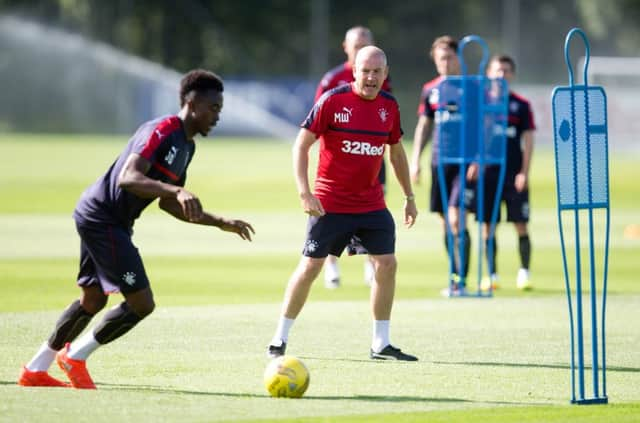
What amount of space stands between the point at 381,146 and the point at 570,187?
7.81 ft

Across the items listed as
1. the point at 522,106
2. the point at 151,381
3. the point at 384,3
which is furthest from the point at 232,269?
the point at 384,3

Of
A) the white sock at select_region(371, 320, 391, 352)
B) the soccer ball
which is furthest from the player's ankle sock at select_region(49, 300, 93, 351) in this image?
the white sock at select_region(371, 320, 391, 352)

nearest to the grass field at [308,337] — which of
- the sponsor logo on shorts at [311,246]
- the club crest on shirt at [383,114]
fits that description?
the sponsor logo on shorts at [311,246]

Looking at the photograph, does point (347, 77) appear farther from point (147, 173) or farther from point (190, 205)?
point (190, 205)

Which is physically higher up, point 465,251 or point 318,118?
point 318,118

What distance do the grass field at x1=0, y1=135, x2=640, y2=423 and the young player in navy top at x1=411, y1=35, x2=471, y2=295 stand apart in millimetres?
665

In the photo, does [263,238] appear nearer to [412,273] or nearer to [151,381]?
[412,273]

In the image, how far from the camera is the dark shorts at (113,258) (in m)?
8.43

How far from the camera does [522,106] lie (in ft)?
51.7

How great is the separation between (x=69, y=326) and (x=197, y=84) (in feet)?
5.86

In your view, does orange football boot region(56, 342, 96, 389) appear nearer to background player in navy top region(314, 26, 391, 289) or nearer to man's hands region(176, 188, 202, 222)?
man's hands region(176, 188, 202, 222)

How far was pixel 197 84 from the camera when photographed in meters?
→ 8.48

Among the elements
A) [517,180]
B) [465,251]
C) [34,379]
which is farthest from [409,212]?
[517,180]

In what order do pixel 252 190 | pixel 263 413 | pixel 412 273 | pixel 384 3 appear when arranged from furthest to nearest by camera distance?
pixel 384 3
pixel 252 190
pixel 412 273
pixel 263 413
